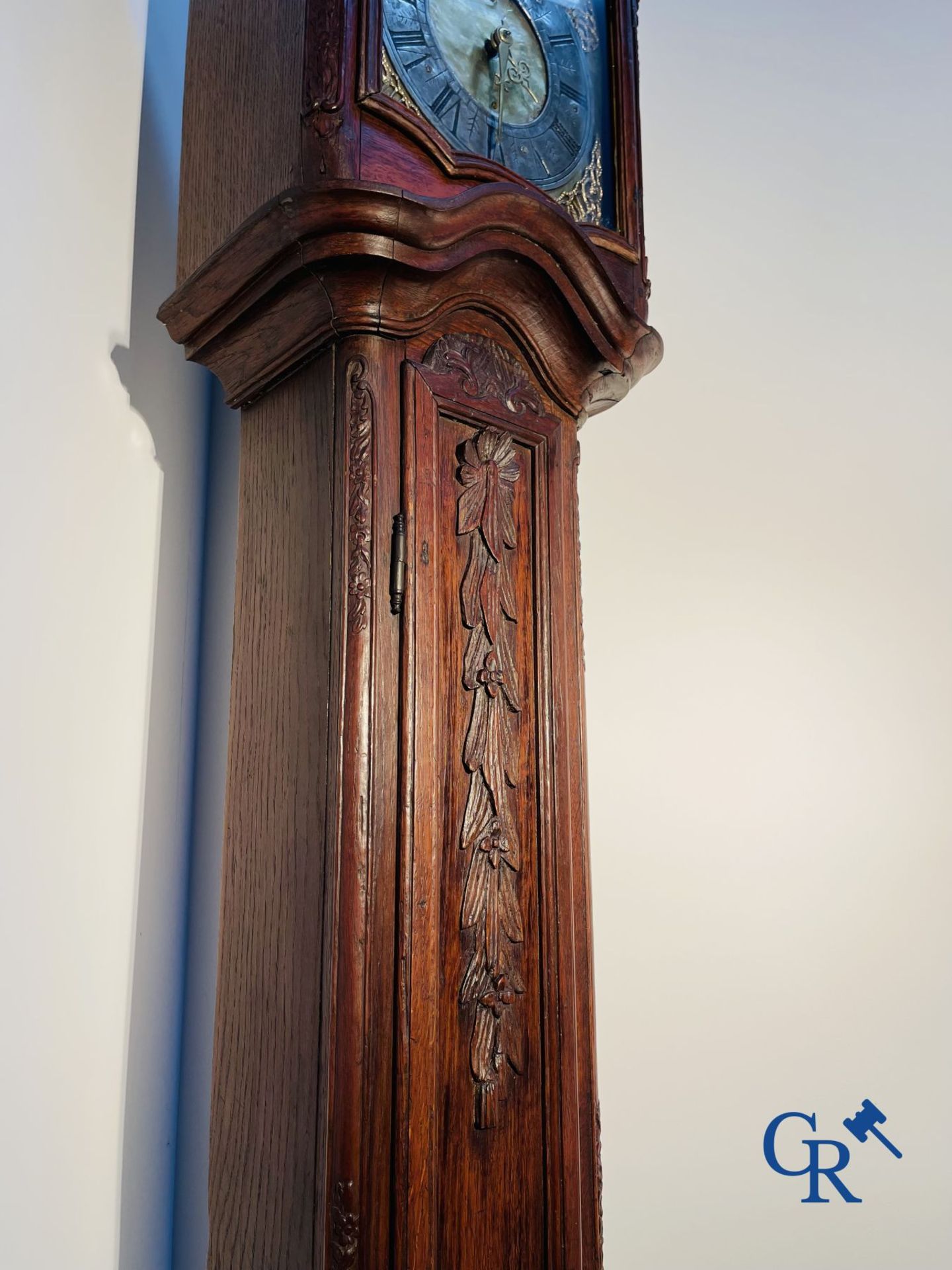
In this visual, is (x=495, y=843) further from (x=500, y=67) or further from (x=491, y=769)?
(x=500, y=67)

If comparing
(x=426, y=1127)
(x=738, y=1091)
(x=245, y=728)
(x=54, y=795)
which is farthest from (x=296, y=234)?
(x=738, y=1091)

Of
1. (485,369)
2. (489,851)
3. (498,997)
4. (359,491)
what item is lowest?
(498,997)

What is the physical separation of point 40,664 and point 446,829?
406 millimetres

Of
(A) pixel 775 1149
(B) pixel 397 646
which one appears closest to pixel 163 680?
(B) pixel 397 646

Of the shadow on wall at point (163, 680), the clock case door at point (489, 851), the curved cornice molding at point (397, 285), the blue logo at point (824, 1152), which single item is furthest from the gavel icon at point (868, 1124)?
the curved cornice molding at point (397, 285)

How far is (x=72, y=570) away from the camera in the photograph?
0.99 m

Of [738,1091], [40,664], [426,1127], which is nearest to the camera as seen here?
[426,1127]

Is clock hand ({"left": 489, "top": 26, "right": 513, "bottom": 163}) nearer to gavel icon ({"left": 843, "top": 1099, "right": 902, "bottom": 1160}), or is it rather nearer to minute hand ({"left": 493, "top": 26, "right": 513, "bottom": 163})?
minute hand ({"left": 493, "top": 26, "right": 513, "bottom": 163})

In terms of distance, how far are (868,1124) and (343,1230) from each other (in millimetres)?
954

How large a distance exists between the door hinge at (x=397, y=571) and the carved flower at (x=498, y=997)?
1.08 feet

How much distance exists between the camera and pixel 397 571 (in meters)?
0.86

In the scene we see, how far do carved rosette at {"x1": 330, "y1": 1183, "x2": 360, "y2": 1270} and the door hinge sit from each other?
45 cm

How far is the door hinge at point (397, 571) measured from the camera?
857mm

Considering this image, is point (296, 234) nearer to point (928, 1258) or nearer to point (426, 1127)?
point (426, 1127)
